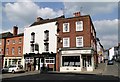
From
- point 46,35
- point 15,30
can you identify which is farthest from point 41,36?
point 15,30

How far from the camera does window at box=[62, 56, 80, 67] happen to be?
34544 millimetres

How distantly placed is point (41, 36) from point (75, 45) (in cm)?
728

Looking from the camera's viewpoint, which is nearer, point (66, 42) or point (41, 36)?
Answer: point (66, 42)

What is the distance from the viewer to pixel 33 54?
3909 cm

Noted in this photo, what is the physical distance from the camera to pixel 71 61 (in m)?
35.1

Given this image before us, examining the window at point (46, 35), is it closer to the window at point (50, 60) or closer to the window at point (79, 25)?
the window at point (50, 60)

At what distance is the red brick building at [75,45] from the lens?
34031 millimetres

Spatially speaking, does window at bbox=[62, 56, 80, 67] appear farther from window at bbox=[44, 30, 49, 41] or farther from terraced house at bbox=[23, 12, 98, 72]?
window at bbox=[44, 30, 49, 41]

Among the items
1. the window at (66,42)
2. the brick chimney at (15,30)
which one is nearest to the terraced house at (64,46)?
the window at (66,42)

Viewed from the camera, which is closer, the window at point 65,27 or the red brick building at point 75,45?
the red brick building at point 75,45

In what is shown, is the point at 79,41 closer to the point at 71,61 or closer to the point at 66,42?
the point at 66,42

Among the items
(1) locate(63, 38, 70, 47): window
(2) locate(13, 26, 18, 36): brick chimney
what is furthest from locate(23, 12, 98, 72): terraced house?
(2) locate(13, 26, 18, 36): brick chimney

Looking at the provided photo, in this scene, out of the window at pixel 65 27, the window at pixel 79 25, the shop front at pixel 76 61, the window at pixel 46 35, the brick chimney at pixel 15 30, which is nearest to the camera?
→ the shop front at pixel 76 61

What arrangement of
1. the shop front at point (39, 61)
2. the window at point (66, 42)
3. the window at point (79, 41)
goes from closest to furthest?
the window at point (79, 41)
the window at point (66, 42)
the shop front at point (39, 61)
